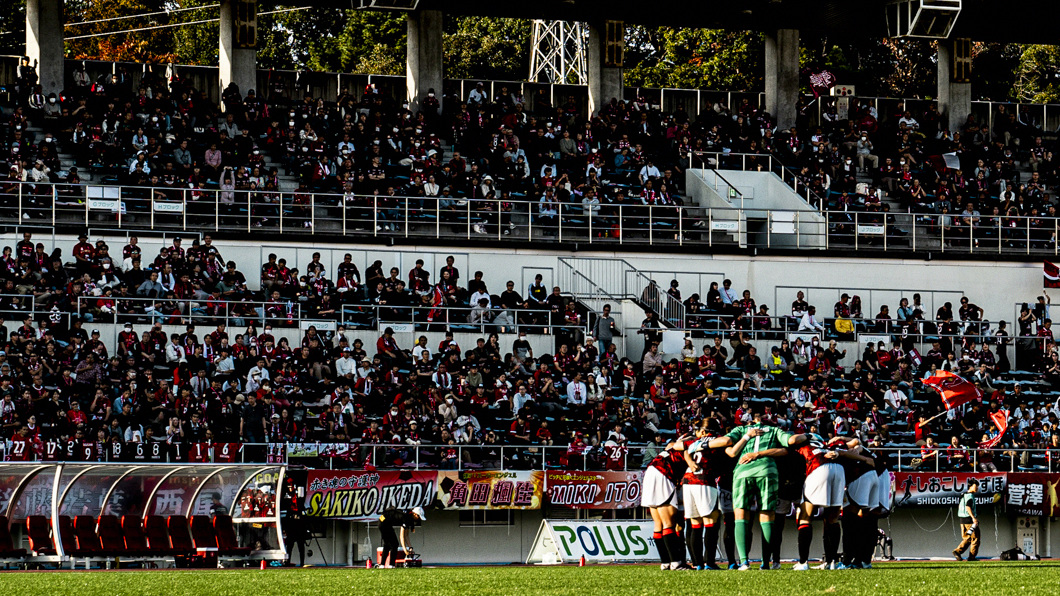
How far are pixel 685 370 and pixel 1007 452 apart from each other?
6.43m

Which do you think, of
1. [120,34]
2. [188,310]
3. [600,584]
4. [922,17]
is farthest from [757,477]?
[120,34]

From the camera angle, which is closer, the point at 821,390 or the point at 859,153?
the point at 821,390

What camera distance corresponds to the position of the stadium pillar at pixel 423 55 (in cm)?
4059

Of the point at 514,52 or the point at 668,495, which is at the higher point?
the point at 514,52

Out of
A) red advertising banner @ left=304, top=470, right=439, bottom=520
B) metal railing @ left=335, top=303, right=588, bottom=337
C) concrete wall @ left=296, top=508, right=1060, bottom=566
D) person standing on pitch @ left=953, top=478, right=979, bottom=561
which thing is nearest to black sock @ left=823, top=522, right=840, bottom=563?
concrete wall @ left=296, top=508, right=1060, bottom=566

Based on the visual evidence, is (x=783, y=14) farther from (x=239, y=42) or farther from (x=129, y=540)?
(x=129, y=540)

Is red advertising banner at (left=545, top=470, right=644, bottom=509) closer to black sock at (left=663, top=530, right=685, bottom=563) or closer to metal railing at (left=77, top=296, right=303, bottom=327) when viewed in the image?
metal railing at (left=77, top=296, right=303, bottom=327)

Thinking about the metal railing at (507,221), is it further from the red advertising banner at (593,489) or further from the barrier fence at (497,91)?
the red advertising banner at (593,489)

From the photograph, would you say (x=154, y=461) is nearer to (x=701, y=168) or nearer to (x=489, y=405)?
(x=489, y=405)

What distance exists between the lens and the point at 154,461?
26.2m

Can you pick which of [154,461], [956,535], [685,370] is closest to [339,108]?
[685,370]

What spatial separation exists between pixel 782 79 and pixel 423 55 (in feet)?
32.0

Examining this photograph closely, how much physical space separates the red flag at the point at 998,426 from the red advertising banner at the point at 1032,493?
749mm

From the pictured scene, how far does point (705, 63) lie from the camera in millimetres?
58625
